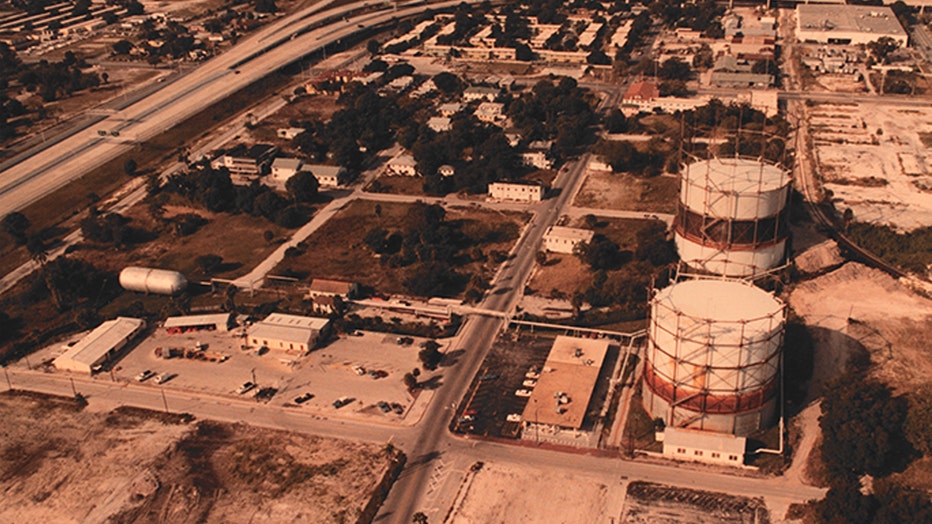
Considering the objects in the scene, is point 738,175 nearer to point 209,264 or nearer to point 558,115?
point 558,115

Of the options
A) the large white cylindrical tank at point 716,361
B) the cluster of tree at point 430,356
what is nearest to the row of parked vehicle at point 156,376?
the cluster of tree at point 430,356

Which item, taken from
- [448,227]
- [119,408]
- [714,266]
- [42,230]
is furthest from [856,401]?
[42,230]

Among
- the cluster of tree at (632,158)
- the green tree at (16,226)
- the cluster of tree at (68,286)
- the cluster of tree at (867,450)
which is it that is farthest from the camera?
the cluster of tree at (632,158)

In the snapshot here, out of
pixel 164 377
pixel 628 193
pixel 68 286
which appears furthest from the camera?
pixel 628 193

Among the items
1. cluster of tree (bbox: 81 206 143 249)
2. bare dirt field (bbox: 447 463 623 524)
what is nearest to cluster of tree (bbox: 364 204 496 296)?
bare dirt field (bbox: 447 463 623 524)

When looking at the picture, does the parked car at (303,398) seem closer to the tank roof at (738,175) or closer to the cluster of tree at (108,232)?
the cluster of tree at (108,232)

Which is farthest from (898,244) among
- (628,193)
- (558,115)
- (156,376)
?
(156,376)

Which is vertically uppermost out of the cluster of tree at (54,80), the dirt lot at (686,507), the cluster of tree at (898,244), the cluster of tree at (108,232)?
the cluster of tree at (54,80)
